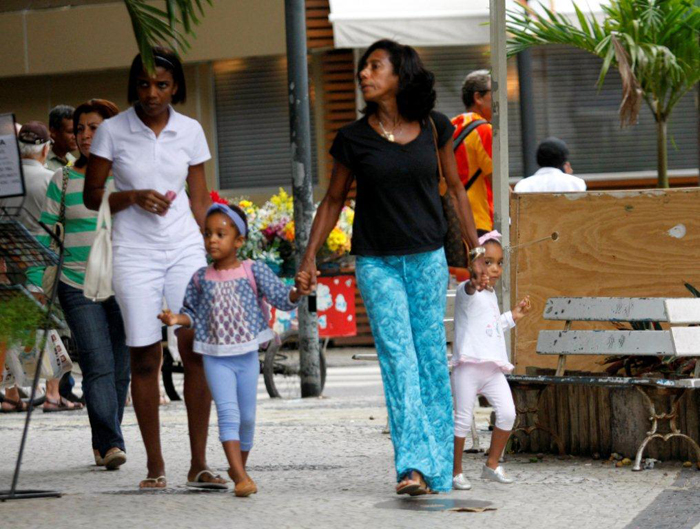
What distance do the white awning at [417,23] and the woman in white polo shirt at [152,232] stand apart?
1095 cm

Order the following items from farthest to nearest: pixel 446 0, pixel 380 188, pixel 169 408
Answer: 1. pixel 446 0
2. pixel 169 408
3. pixel 380 188

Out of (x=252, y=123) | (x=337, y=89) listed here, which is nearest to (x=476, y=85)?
(x=337, y=89)

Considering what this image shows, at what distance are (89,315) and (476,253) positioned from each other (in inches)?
80.4

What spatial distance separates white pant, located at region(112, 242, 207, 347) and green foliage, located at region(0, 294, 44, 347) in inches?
31.2

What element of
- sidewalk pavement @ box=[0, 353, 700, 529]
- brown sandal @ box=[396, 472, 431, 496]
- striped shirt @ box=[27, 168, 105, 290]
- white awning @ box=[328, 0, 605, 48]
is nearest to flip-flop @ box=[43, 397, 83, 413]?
sidewalk pavement @ box=[0, 353, 700, 529]

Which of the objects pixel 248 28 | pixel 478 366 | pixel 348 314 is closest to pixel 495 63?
pixel 478 366

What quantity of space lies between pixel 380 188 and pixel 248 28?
13279 millimetres

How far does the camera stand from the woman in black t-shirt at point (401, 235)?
6484 millimetres

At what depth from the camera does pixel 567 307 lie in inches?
308

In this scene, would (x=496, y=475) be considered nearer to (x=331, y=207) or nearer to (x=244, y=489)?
(x=244, y=489)

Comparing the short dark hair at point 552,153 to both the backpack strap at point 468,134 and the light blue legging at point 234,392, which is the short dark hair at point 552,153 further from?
the light blue legging at point 234,392

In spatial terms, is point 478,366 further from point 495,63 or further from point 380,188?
point 495,63

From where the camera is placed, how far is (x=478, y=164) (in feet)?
29.3

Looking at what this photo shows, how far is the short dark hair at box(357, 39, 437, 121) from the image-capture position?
662cm
